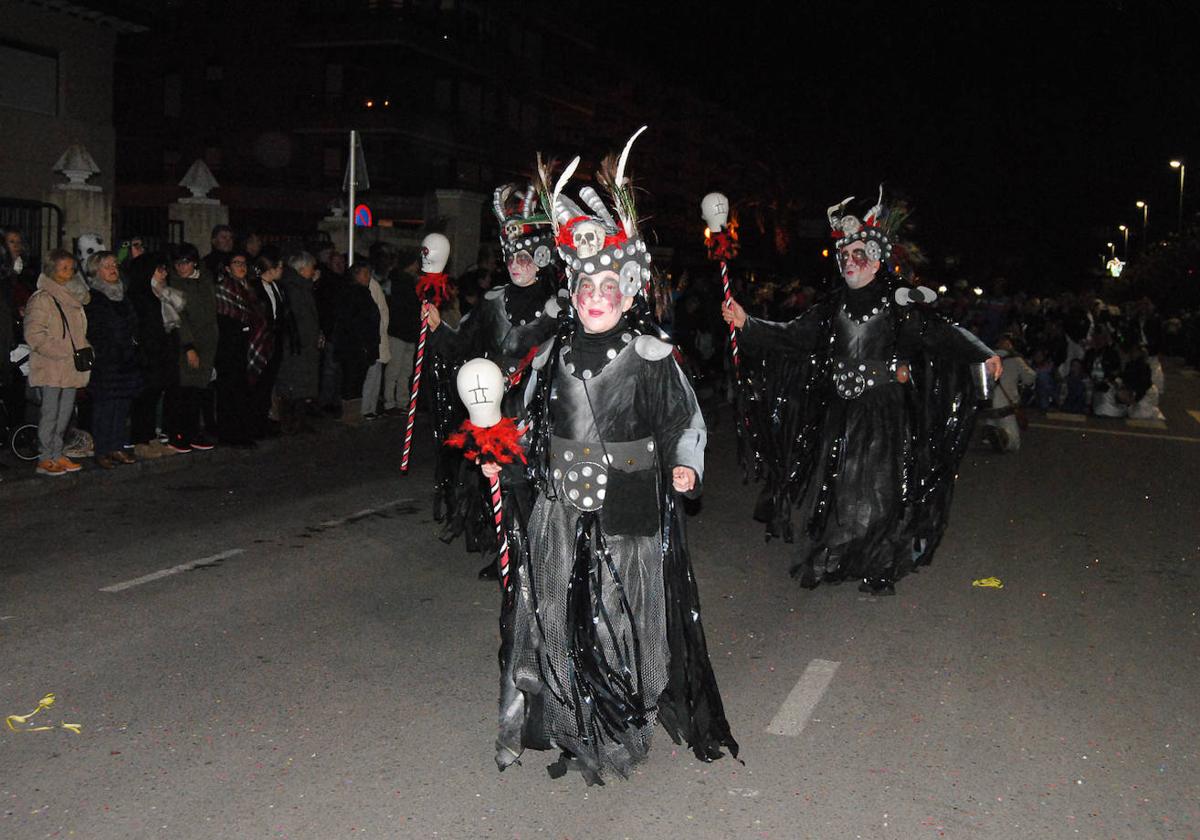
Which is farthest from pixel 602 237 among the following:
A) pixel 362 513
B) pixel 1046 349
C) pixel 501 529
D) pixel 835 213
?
pixel 1046 349

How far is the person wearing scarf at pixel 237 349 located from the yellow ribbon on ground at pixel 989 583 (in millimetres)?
6887

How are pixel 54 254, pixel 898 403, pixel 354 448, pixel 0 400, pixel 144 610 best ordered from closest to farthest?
pixel 144 610 → pixel 898 403 → pixel 54 254 → pixel 0 400 → pixel 354 448

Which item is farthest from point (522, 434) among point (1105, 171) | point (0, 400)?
point (1105, 171)

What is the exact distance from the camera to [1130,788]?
4.55 m

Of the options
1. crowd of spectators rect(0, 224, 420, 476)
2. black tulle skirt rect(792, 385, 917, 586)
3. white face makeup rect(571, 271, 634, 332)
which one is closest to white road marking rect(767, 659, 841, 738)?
black tulle skirt rect(792, 385, 917, 586)

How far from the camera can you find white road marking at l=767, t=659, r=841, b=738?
5.09m

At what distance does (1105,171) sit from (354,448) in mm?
57020

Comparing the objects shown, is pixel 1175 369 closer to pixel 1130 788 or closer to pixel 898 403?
pixel 898 403

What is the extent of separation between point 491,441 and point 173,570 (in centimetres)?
385

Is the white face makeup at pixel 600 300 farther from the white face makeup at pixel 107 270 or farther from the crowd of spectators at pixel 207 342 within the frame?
the white face makeup at pixel 107 270

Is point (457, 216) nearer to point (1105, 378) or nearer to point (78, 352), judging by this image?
point (1105, 378)

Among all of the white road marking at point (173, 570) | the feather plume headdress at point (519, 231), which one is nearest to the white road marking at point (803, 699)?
the feather plume headdress at point (519, 231)

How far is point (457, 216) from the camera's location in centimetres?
2164

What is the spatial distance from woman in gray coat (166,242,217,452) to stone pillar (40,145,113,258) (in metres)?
4.89
